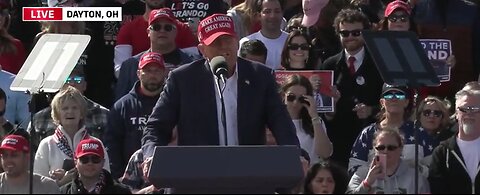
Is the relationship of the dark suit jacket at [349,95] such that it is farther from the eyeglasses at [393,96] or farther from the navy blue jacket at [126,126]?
the navy blue jacket at [126,126]

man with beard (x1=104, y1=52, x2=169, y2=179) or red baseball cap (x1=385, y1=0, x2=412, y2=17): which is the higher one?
red baseball cap (x1=385, y1=0, x2=412, y2=17)

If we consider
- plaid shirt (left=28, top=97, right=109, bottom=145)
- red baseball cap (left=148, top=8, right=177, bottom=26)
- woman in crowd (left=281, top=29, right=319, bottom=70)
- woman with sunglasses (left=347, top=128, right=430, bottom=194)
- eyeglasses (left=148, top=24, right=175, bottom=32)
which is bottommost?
Result: woman with sunglasses (left=347, top=128, right=430, bottom=194)

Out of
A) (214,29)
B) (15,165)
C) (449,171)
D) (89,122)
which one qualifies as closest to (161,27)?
(89,122)

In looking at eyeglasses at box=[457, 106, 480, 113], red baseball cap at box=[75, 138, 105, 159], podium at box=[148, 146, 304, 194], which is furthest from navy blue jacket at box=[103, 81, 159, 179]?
podium at box=[148, 146, 304, 194]

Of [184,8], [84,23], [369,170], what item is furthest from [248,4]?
[369,170]

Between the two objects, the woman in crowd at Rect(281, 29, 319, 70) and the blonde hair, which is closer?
→ the blonde hair

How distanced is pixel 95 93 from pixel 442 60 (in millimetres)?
3291

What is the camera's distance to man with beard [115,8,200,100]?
12.4 metres

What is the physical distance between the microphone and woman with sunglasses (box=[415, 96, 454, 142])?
3.67m

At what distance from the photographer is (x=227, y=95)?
9062 millimetres

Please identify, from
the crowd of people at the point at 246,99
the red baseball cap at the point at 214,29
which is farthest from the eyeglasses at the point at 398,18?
the red baseball cap at the point at 214,29

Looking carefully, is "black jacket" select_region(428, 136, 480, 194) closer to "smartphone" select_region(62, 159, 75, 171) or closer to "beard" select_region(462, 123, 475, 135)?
"beard" select_region(462, 123, 475, 135)

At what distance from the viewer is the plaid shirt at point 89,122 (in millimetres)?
11883

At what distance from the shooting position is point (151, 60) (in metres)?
11.6
